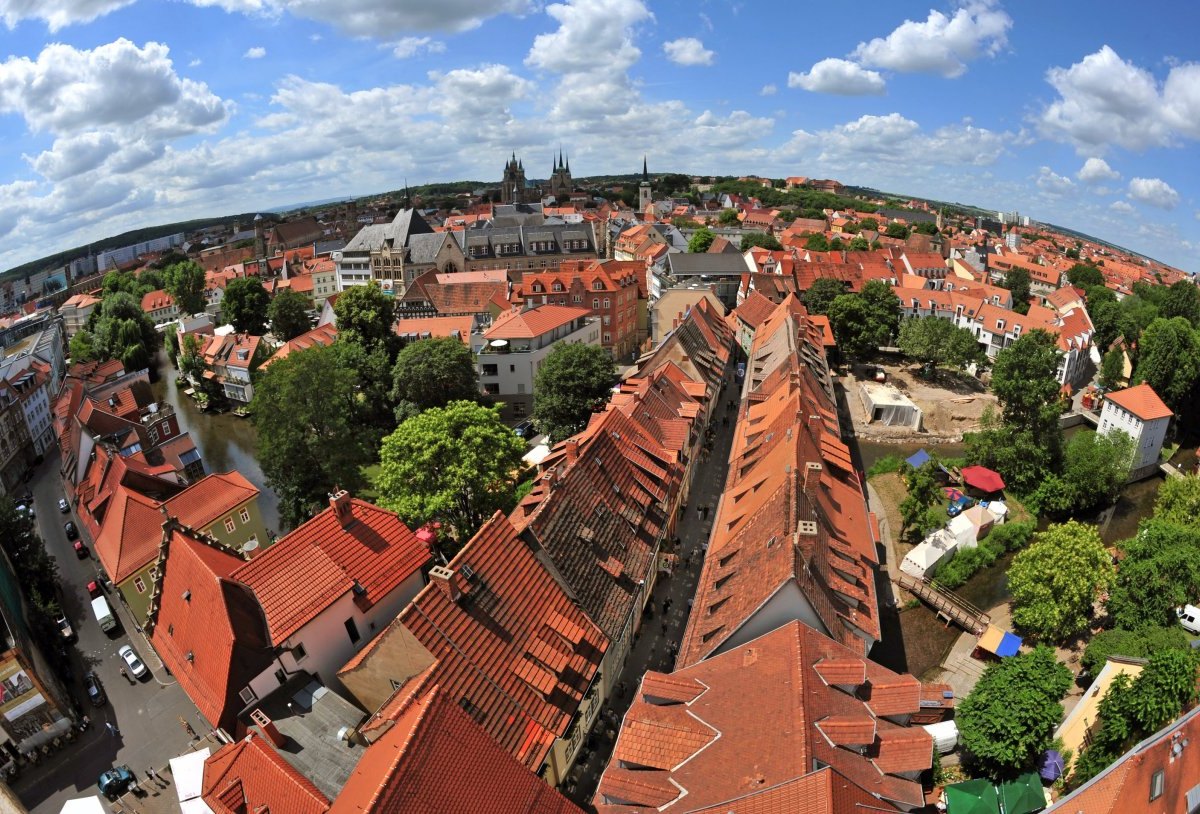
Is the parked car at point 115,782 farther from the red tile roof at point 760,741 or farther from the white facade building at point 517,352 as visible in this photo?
the white facade building at point 517,352

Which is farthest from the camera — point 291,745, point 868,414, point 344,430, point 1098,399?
point 1098,399

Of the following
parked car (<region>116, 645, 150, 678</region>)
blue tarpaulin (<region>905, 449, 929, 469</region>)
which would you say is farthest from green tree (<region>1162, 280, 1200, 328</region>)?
parked car (<region>116, 645, 150, 678</region>)

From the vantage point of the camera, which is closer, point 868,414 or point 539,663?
point 539,663

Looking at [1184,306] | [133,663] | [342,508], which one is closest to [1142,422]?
[1184,306]

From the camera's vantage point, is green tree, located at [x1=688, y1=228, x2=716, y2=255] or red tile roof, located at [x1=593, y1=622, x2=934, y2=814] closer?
red tile roof, located at [x1=593, y1=622, x2=934, y2=814]

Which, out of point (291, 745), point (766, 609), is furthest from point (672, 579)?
point (291, 745)

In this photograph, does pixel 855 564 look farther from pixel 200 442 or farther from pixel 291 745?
pixel 200 442

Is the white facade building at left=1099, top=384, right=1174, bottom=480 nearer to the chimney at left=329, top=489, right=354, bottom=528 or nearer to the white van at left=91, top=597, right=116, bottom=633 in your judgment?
the chimney at left=329, top=489, right=354, bottom=528
